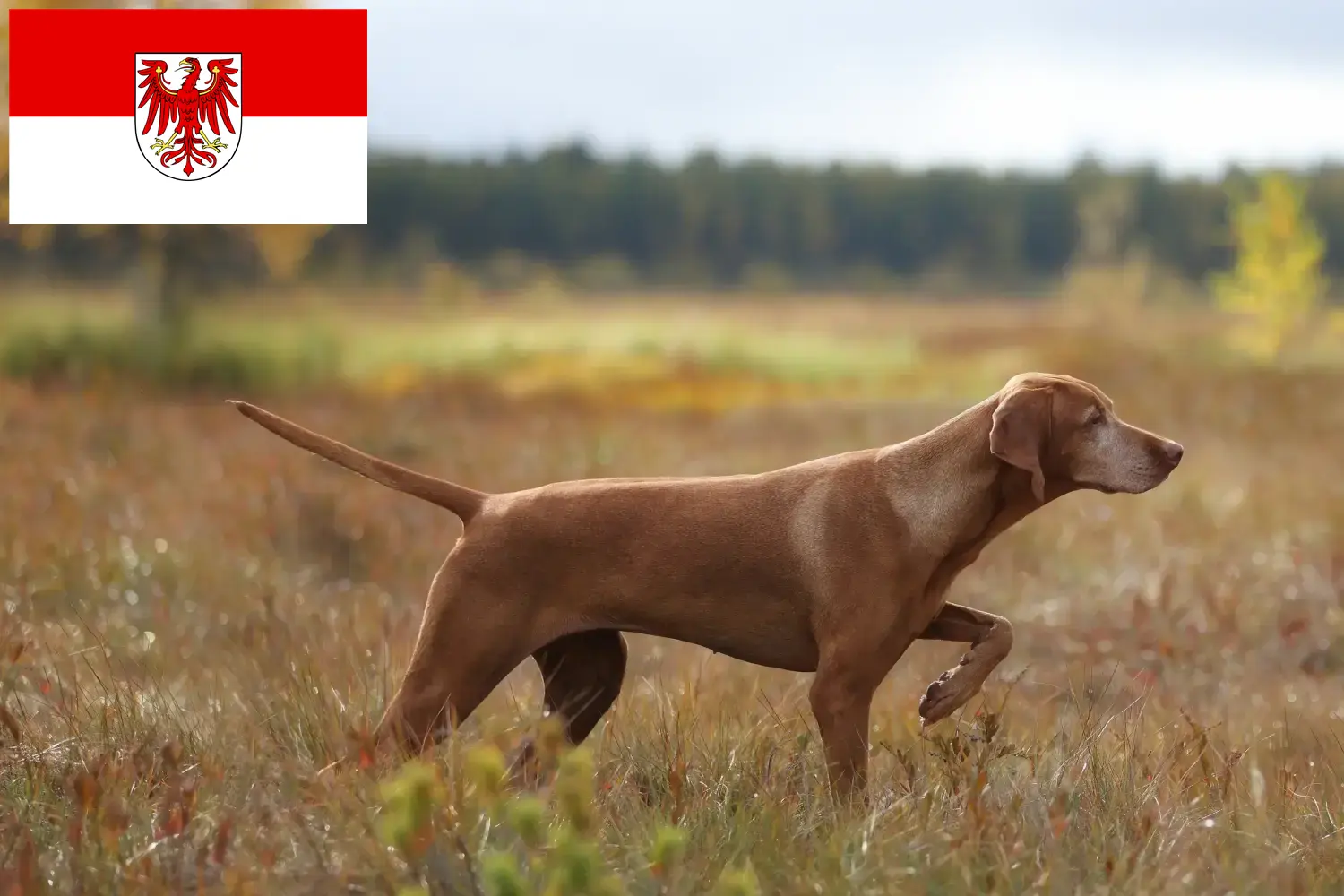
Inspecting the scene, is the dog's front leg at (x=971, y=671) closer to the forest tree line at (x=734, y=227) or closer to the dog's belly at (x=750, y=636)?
the dog's belly at (x=750, y=636)

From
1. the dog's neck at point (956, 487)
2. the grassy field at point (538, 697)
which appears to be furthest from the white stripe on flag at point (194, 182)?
the dog's neck at point (956, 487)

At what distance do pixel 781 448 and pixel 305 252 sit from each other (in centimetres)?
563

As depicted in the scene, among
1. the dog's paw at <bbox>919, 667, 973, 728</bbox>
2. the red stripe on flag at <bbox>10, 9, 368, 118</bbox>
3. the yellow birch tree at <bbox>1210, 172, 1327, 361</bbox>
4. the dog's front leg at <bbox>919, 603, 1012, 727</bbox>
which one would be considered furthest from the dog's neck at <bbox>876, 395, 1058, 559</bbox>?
the yellow birch tree at <bbox>1210, 172, 1327, 361</bbox>

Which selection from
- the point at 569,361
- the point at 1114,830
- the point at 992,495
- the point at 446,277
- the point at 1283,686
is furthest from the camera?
the point at 569,361

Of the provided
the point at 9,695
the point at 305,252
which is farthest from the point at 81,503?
Answer: the point at 305,252

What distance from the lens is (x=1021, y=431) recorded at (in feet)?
13.4

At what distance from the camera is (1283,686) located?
7.16 meters

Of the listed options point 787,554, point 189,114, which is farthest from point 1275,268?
point 787,554

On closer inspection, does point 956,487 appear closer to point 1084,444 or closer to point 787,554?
point 1084,444

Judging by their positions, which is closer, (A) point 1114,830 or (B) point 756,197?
(A) point 1114,830

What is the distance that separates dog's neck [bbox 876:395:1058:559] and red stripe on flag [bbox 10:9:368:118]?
3.62 m

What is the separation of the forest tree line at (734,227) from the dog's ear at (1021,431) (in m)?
11.0

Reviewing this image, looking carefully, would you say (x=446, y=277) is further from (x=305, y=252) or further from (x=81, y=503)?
(x=81, y=503)

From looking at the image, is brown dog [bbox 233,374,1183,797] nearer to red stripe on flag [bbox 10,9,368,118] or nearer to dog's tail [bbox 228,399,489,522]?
dog's tail [bbox 228,399,489,522]
